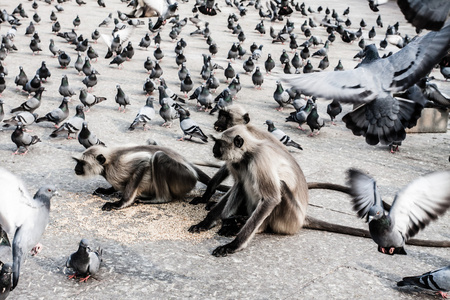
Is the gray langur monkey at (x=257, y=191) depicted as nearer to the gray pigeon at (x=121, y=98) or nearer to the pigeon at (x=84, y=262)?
the pigeon at (x=84, y=262)

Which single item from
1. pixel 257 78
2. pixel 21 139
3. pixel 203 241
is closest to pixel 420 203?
pixel 203 241

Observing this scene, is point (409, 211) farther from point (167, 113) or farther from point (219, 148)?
point (167, 113)

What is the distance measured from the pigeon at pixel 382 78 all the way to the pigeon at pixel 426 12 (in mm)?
470

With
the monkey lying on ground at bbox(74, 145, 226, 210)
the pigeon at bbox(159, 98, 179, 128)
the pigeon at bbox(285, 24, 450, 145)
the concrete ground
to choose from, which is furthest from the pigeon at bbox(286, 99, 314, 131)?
the pigeon at bbox(285, 24, 450, 145)

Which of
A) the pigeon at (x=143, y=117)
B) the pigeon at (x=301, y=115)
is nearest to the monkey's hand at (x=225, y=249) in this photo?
the pigeon at (x=143, y=117)

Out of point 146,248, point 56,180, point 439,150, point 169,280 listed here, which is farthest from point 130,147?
Answer: point 439,150

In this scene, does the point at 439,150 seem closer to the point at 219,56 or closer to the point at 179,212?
the point at 179,212

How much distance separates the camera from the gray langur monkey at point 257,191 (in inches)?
195

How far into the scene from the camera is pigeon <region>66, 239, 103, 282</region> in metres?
4.11

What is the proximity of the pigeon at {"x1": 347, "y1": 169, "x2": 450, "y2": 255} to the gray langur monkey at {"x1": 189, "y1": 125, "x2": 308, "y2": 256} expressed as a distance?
1481 mm

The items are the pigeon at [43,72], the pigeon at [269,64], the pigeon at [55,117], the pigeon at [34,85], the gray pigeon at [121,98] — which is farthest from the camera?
the pigeon at [269,64]

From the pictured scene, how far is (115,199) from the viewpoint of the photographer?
611 cm

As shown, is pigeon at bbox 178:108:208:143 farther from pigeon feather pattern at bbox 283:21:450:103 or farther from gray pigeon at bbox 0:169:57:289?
pigeon feather pattern at bbox 283:21:450:103

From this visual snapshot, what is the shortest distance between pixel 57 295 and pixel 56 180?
2757 millimetres
